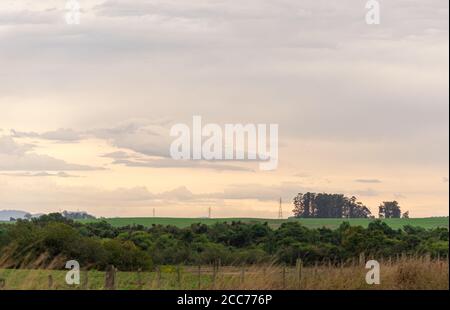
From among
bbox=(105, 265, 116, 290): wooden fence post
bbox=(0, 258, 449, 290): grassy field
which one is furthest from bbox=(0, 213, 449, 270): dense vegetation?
bbox=(0, 258, 449, 290): grassy field

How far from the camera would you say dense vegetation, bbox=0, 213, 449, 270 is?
55906 mm

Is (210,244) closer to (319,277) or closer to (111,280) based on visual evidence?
(111,280)

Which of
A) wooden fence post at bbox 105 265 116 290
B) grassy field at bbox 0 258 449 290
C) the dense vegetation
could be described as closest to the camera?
grassy field at bbox 0 258 449 290

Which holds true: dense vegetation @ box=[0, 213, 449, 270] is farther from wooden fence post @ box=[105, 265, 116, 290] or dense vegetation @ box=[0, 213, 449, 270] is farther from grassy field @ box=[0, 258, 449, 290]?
grassy field @ box=[0, 258, 449, 290]

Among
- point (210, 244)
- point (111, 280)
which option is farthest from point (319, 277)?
point (210, 244)

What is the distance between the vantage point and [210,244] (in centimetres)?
8125

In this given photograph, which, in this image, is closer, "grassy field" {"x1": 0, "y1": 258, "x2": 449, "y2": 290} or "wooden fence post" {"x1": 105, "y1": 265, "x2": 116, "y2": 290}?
"grassy field" {"x1": 0, "y1": 258, "x2": 449, "y2": 290}

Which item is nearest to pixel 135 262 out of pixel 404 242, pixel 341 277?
pixel 404 242

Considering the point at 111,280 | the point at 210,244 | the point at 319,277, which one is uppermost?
the point at 210,244

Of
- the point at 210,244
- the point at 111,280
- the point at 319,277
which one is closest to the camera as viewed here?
the point at 319,277
